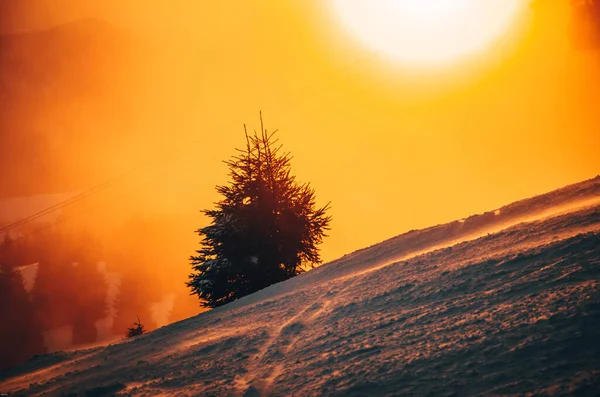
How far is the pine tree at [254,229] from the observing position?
765 inches

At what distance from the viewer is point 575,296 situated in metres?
5.10

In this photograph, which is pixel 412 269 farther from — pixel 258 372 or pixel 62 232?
pixel 62 232

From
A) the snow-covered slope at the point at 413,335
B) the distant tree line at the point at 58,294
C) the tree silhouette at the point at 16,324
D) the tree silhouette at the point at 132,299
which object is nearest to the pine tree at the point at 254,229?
the snow-covered slope at the point at 413,335

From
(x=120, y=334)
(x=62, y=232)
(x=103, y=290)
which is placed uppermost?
(x=62, y=232)

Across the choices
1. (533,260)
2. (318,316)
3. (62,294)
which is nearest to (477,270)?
(533,260)

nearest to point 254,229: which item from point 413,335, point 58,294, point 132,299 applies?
point 413,335

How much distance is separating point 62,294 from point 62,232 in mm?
49865

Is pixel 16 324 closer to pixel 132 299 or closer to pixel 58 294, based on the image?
pixel 58 294

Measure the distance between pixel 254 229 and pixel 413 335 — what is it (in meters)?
14.1

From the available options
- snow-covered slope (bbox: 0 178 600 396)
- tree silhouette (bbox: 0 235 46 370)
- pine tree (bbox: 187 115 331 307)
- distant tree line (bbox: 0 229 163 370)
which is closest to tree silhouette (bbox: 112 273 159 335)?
distant tree line (bbox: 0 229 163 370)

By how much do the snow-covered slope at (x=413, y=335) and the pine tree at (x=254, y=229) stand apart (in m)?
A: 9.47

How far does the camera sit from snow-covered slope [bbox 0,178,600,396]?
14.8 ft

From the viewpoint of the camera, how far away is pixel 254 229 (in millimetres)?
19391

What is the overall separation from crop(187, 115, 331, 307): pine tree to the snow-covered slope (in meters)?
9.47
